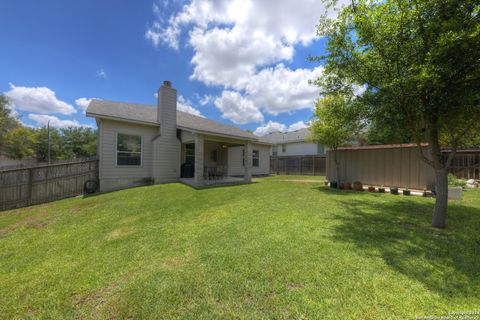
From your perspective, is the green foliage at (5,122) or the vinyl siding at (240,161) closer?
the vinyl siding at (240,161)

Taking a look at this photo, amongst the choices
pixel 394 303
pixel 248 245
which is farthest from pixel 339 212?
pixel 394 303

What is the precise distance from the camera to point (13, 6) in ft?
25.4

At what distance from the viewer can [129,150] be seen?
1067 cm

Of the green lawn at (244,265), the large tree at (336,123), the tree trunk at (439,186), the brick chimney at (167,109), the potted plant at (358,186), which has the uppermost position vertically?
the brick chimney at (167,109)

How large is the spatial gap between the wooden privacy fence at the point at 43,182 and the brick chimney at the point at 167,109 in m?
3.81

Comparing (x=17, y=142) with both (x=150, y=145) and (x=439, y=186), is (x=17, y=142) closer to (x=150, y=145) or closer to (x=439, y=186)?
(x=150, y=145)

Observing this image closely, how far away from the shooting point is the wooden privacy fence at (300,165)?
19859 mm

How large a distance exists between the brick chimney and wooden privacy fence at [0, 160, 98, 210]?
381cm

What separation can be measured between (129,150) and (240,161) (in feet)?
27.6

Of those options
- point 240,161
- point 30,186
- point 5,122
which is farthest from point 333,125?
point 5,122

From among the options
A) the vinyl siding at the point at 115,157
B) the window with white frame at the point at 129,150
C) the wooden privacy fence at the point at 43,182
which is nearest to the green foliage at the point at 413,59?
the vinyl siding at the point at 115,157

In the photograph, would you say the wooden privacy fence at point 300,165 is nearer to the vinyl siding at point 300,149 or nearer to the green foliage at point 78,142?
the vinyl siding at point 300,149

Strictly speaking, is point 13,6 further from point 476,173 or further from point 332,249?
point 476,173

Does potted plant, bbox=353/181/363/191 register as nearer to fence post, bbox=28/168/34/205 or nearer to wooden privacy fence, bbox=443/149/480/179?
wooden privacy fence, bbox=443/149/480/179
